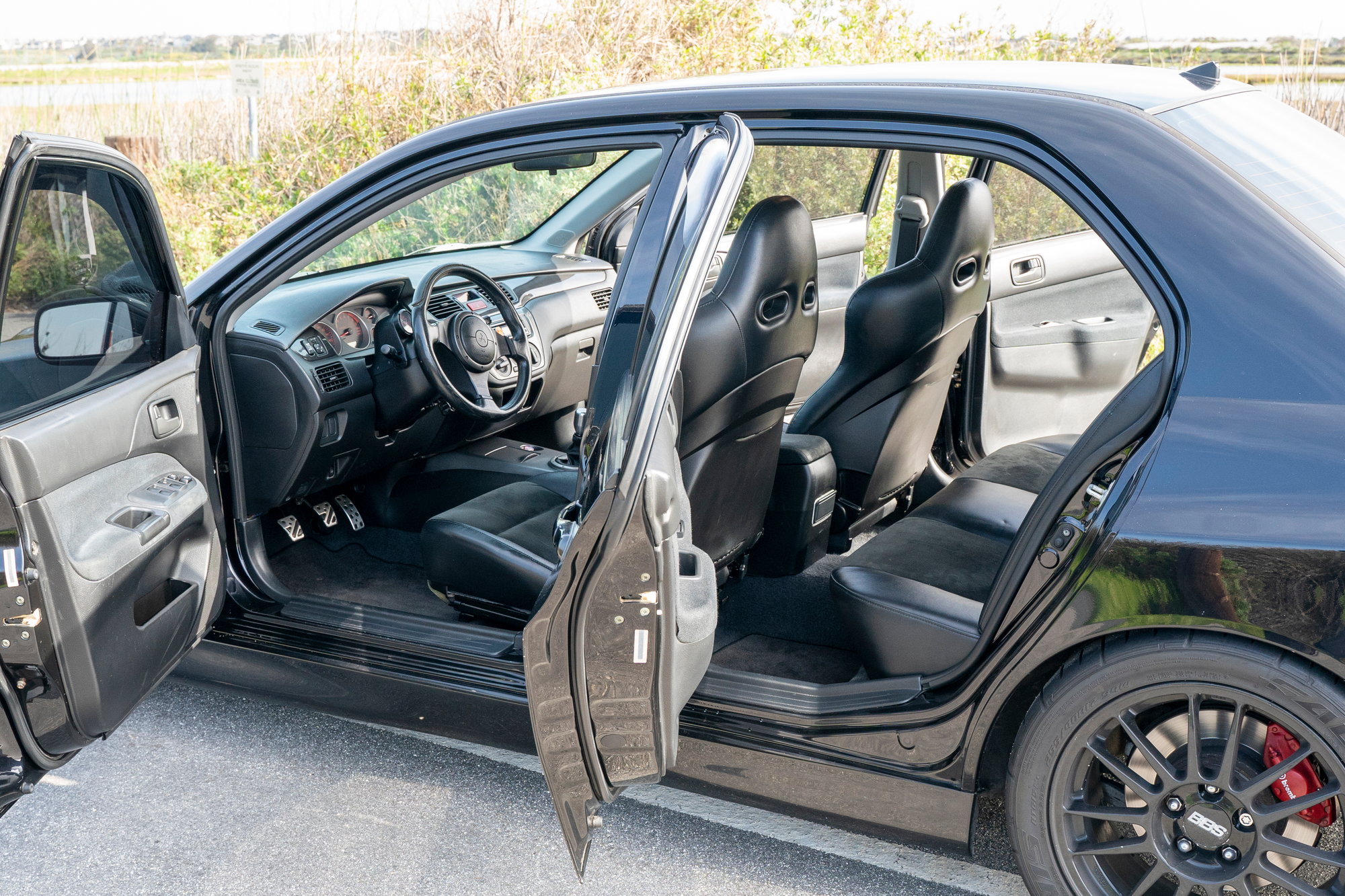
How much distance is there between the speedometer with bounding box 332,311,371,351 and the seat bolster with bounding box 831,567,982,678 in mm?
1538

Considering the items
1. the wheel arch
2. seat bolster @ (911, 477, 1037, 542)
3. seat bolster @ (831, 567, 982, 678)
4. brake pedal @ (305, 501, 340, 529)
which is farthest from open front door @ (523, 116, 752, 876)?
brake pedal @ (305, 501, 340, 529)

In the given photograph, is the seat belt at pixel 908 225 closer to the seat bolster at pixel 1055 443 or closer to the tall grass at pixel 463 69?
the seat bolster at pixel 1055 443

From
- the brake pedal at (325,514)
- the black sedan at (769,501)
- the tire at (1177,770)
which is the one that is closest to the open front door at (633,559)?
the black sedan at (769,501)

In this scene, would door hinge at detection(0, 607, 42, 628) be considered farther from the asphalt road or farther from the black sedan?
the asphalt road

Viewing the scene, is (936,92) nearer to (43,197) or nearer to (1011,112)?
(1011,112)

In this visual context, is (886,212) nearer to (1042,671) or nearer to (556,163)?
(556,163)

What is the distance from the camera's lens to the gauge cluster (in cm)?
284

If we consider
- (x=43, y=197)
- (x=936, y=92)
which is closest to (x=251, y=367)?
(x=43, y=197)

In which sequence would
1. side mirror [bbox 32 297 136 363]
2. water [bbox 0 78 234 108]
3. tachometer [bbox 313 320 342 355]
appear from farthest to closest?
water [bbox 0 78 234 108] < tachometer [bbox 313 320 342 355] < side mirror [bbox 32 297 136 363]

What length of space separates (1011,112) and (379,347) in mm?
1888

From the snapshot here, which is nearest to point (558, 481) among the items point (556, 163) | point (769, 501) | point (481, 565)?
point (769, 501)

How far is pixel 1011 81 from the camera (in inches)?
73.9

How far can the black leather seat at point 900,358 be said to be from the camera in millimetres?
2787

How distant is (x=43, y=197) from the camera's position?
1885 millimetres
